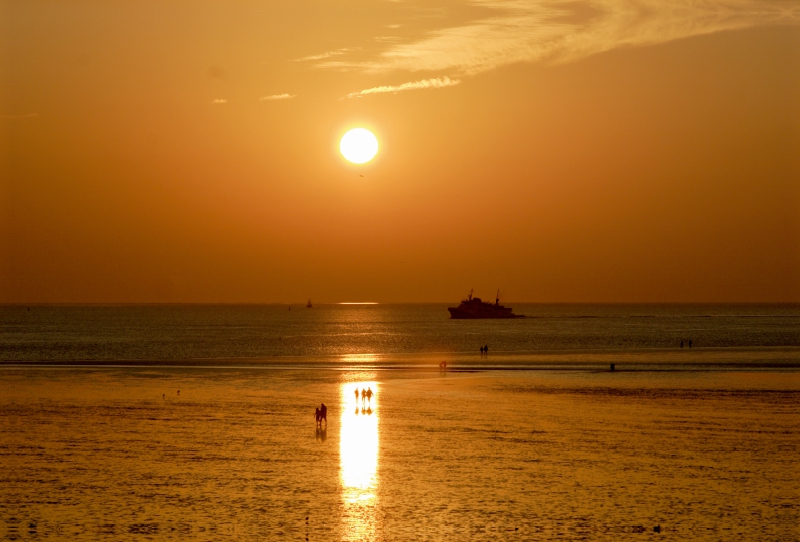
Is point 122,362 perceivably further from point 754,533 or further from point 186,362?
point 754,533

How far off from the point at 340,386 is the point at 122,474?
33.1m

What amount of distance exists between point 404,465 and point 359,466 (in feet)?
5.72

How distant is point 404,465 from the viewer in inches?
1287

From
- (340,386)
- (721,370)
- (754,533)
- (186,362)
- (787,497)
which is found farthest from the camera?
(186,362)

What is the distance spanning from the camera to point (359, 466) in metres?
32.9

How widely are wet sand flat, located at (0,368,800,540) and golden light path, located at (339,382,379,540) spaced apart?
0.11 metres

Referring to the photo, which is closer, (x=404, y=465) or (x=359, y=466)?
(x=404, y=465)

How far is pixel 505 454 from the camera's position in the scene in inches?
1363

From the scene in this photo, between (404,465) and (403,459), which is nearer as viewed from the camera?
(404,465)

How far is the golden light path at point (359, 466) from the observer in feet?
81.5

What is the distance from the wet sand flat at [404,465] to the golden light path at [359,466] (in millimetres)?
110

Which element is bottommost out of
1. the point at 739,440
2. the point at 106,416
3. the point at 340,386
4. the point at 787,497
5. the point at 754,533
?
the point at 754,533

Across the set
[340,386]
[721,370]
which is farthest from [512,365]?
[340,386]

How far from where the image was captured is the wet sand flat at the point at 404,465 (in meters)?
24.9
